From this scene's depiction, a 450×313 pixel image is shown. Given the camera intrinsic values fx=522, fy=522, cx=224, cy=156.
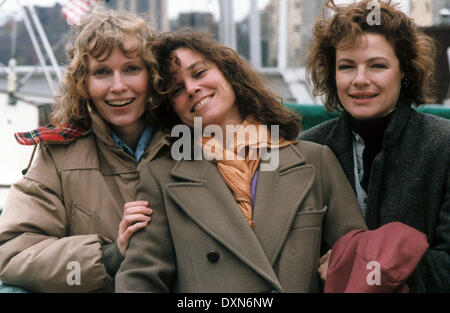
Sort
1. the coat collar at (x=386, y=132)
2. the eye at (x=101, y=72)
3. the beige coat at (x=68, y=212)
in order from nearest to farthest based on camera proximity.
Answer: the beige coat at (x=68, y=212) → the coat collar at (x=386, y=132) → the eye at (x=101, y=72)

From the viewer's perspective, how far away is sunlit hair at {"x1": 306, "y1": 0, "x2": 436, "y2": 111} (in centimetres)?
241

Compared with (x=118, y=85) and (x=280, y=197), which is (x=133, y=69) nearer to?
(x=118, y=85)

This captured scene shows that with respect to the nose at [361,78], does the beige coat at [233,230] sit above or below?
below

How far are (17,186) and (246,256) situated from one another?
1.14 metres

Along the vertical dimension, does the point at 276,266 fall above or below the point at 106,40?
below

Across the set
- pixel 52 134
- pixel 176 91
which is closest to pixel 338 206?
pixel 176 91

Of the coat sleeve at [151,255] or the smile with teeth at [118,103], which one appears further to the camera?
the smile with teeth at [118,103]

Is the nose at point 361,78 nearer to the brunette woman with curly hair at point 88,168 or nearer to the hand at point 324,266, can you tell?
the hand at point 324,266

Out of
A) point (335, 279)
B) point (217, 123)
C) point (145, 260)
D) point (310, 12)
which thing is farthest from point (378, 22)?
point (310, 12)

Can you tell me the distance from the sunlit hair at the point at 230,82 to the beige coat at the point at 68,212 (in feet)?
0.76

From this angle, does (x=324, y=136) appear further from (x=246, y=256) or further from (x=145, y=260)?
(x=145, y=260)

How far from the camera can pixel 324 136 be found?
2723mm

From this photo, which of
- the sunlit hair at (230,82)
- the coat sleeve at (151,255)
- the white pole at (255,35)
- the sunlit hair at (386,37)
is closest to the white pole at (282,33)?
the white pole at (255,35)

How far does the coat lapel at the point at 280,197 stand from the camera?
7.09 feet
